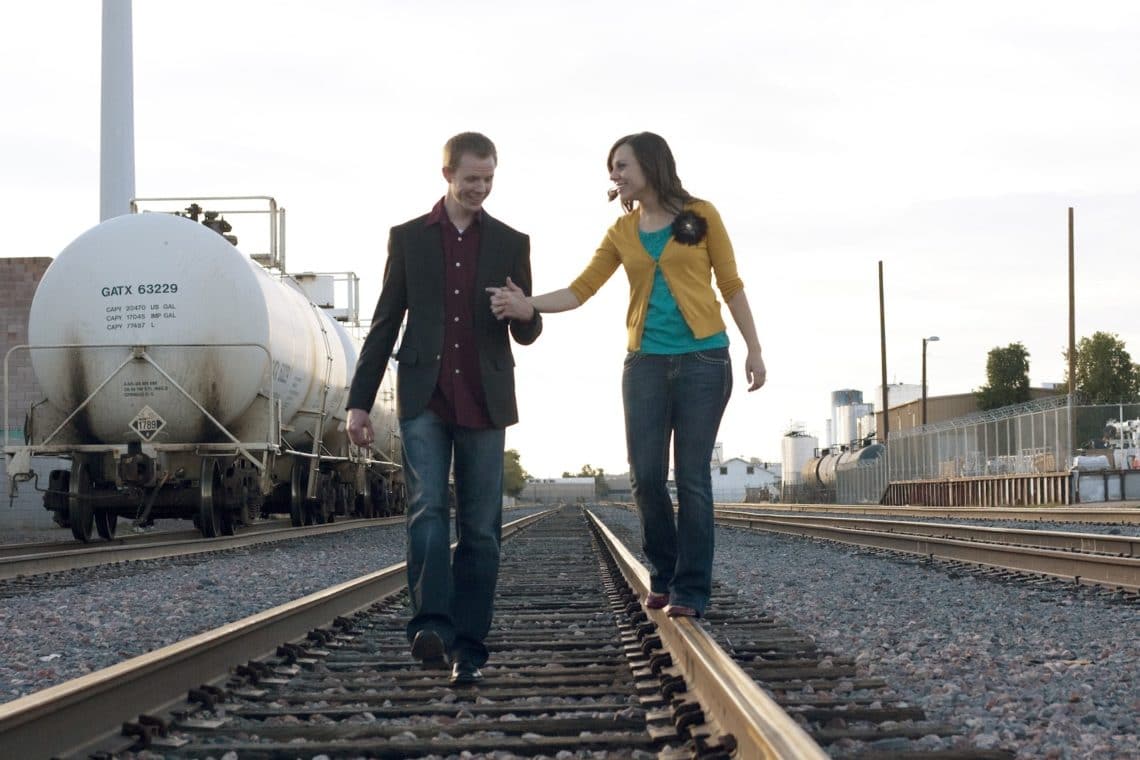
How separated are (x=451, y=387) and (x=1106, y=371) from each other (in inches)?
3224

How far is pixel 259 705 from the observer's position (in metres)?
4.16

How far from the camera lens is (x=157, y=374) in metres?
13.4

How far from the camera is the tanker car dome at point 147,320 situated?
13227 millimetres

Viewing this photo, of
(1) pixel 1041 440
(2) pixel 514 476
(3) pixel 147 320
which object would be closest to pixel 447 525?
(3) pixel 147 320

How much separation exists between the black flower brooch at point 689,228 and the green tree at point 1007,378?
245ft

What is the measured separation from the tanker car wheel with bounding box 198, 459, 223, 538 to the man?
33.1 feet

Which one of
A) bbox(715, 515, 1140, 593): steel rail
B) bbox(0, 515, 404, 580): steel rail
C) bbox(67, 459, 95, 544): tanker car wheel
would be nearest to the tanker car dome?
bbox(67, 459, 95, 544): tanker car wheel

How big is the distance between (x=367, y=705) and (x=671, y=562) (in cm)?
171

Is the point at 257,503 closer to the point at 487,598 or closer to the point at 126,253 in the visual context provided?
the point at 126,253

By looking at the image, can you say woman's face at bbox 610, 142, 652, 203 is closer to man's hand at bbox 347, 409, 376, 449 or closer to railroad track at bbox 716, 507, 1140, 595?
man's hand at bbox 347, 409, 376, 449

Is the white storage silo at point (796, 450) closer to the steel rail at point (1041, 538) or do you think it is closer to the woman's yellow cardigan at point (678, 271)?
the steel rail at point (1041, 538)

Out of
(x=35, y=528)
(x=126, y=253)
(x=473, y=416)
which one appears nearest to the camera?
(x=473, y=416)

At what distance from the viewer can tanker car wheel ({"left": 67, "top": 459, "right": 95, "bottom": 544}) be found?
13.9m

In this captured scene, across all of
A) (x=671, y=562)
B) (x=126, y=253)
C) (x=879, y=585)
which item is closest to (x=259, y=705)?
(x=671, y=562)
